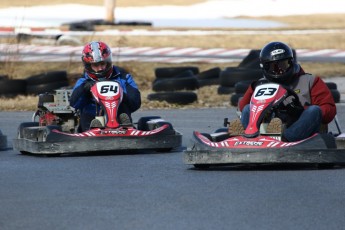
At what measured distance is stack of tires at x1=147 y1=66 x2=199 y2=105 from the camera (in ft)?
56.9

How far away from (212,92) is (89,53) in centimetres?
797

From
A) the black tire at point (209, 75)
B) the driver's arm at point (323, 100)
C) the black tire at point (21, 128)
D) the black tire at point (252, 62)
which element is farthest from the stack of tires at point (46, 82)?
the driver's arm at point (323, 100)

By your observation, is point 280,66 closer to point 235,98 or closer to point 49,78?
point 235,98

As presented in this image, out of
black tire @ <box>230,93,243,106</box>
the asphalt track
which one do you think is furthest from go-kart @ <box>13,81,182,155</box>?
black tire @ <box>230,93,243,106</box>

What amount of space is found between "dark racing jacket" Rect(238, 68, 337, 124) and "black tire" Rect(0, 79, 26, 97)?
9.64 meters

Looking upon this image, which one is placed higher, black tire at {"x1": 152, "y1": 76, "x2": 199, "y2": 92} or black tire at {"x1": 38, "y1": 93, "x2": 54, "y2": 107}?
black tire at {"x1": 38, "y1": 93, "x2": 54, "y2": 107}

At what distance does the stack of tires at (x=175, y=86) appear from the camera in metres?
17.3

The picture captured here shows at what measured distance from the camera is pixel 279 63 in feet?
31.1

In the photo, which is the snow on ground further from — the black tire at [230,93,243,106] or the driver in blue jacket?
the driver in blue jacket

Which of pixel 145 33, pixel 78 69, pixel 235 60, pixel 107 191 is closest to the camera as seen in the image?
pixel 107 191

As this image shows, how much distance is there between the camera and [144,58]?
26.9 meters

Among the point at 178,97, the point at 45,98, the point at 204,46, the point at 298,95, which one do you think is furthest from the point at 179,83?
the point at 204,46

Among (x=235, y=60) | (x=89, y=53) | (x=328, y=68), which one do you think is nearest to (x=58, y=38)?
(x=235, y=60)

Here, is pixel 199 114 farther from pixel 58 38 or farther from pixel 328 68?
pixel 58 38
